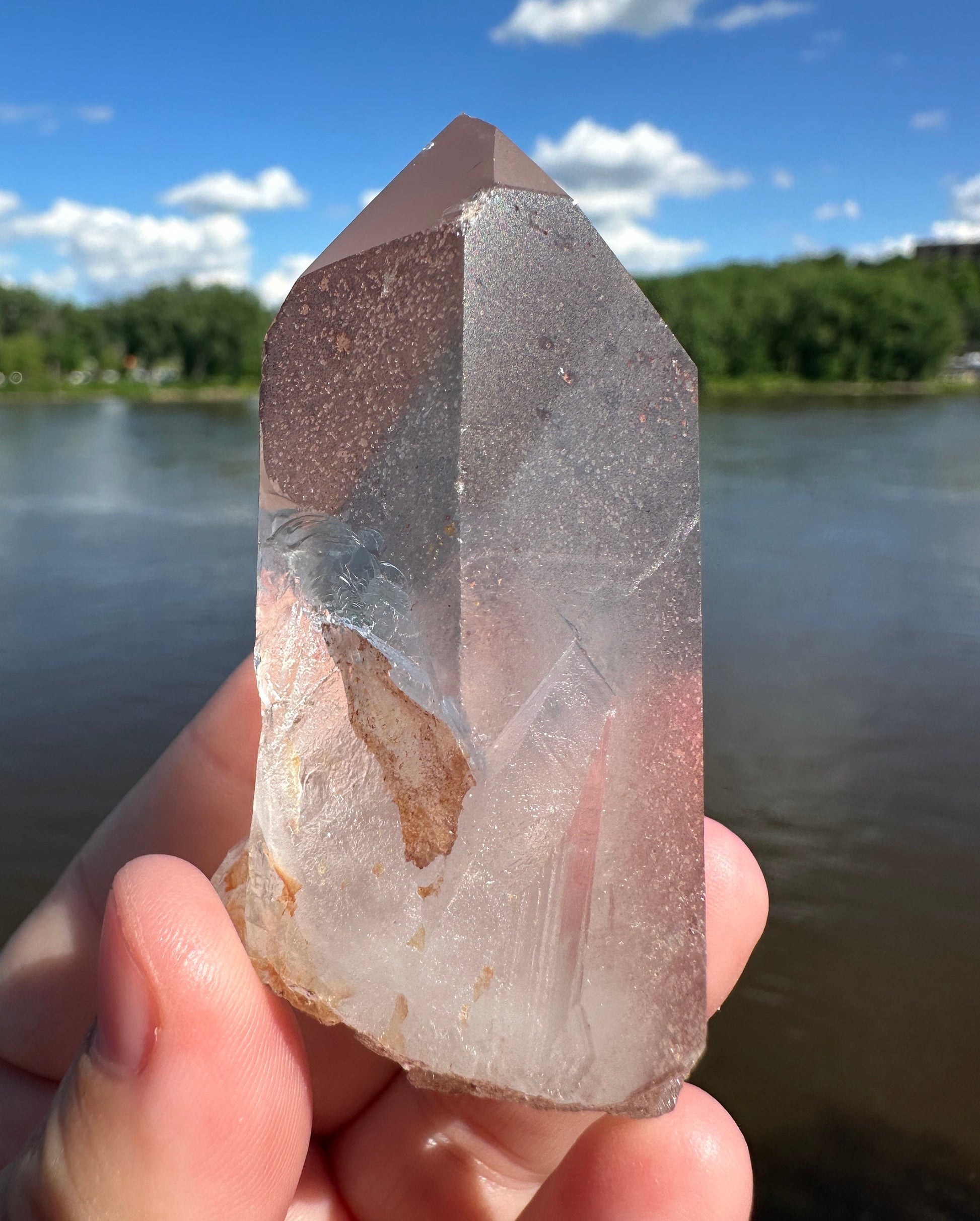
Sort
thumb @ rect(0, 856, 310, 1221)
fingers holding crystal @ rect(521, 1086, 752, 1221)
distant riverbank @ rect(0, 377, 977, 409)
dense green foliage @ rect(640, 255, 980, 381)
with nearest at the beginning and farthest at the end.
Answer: thumb @ rect(0, 856, 310, 1221), fingers holding crystal @ rect(521, 1086, 752, 1221), distant riverbank @ rect(0, 377, 977, 409), dense green foliage @ rect(640, 255, 980, 381)

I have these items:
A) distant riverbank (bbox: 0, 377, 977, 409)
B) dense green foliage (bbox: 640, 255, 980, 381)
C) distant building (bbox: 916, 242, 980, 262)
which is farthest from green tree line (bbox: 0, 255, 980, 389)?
distant building (bbox: 916, 242, 980, 262)

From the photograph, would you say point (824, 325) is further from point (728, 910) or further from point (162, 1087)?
point (162, 1087)

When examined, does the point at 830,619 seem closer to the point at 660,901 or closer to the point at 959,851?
the point at 959,851

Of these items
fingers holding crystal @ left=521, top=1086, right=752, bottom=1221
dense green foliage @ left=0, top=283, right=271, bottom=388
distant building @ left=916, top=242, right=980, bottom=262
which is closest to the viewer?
fingers holding crystal @ left=521, top=1086, right=752, bottom=1221

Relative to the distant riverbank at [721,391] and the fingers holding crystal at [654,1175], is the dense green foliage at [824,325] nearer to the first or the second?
the distant riverbank at [721,391]

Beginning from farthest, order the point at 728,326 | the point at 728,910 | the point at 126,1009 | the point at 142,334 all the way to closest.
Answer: the point at 142,334 → the point at 728,326 → the point at 728,910 → the point at 126,1009

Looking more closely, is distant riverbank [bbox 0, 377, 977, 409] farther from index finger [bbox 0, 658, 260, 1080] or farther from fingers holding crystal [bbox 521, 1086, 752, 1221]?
fingers holding crystal [bbox 521, 1086, 752, 1221]

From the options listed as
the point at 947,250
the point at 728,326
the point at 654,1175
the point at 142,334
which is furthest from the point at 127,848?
the point at 947,250
